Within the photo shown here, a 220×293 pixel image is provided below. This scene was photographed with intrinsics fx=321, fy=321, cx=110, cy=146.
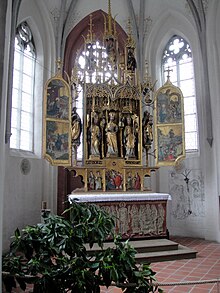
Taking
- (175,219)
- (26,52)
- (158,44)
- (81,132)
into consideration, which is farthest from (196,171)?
(26,52)

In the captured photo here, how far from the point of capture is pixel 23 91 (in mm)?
10523

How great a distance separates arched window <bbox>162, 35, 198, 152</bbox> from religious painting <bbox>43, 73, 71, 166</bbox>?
4012 millimetres

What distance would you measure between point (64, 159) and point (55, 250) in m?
4.83

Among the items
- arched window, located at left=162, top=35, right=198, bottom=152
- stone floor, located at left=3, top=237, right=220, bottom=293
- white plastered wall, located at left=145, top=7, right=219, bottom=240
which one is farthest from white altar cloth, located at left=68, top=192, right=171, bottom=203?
arched window, located at left=162, top=35, right=198, bottom=152

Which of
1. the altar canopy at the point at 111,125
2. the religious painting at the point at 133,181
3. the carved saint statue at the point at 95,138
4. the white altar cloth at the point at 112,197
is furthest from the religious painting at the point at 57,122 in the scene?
the religious painting at the point at 133,181

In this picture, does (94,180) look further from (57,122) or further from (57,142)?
→ (57,122)

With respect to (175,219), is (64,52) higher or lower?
higher

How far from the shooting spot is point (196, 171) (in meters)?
10.5

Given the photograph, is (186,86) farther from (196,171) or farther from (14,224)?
(14,224)

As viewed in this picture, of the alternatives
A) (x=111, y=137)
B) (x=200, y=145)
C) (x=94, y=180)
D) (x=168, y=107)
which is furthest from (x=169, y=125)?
(x=94, y=180)

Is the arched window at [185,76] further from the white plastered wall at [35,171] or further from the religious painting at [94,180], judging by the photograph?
the white plastered wall at [35,171]

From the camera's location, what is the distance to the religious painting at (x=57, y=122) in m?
8.57

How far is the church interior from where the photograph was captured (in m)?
8.80

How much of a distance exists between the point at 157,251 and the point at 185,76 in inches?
266
